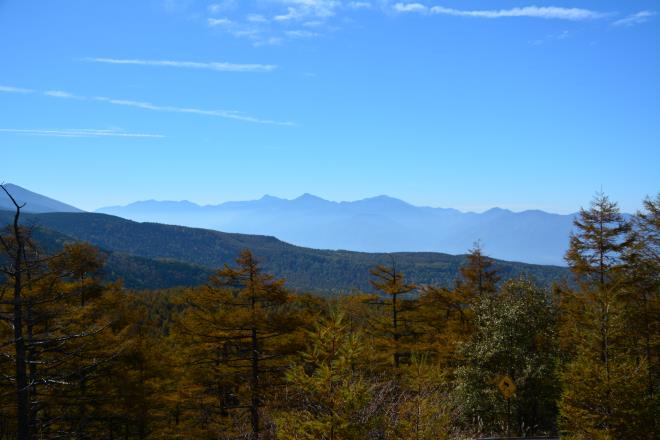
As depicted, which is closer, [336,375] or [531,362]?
[336,375]

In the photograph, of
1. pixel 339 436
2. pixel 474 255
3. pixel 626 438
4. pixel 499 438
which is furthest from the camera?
pixel 474 255

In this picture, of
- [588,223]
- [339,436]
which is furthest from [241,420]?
[588,223]

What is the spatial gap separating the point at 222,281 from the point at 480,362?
1391 centimetres

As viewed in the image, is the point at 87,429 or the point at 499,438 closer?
the point at 499,438

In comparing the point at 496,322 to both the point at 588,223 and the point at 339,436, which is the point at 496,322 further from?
the point at 339,436

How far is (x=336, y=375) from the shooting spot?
9.11m

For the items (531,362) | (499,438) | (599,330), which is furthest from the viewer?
(531,362)

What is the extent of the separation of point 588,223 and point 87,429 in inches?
1072

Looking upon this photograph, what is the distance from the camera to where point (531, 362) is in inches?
948

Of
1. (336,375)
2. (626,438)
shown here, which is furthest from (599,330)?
(336,375)

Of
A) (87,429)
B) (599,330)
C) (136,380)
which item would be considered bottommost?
(87,429)

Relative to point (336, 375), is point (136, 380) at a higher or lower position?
lower

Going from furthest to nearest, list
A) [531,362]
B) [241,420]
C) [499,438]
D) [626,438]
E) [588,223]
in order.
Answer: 1. [588,223]
2. [531,362]
3. [241,420]
4. [499,438]
5. [626,438]

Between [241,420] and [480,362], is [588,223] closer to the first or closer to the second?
[480,362]
